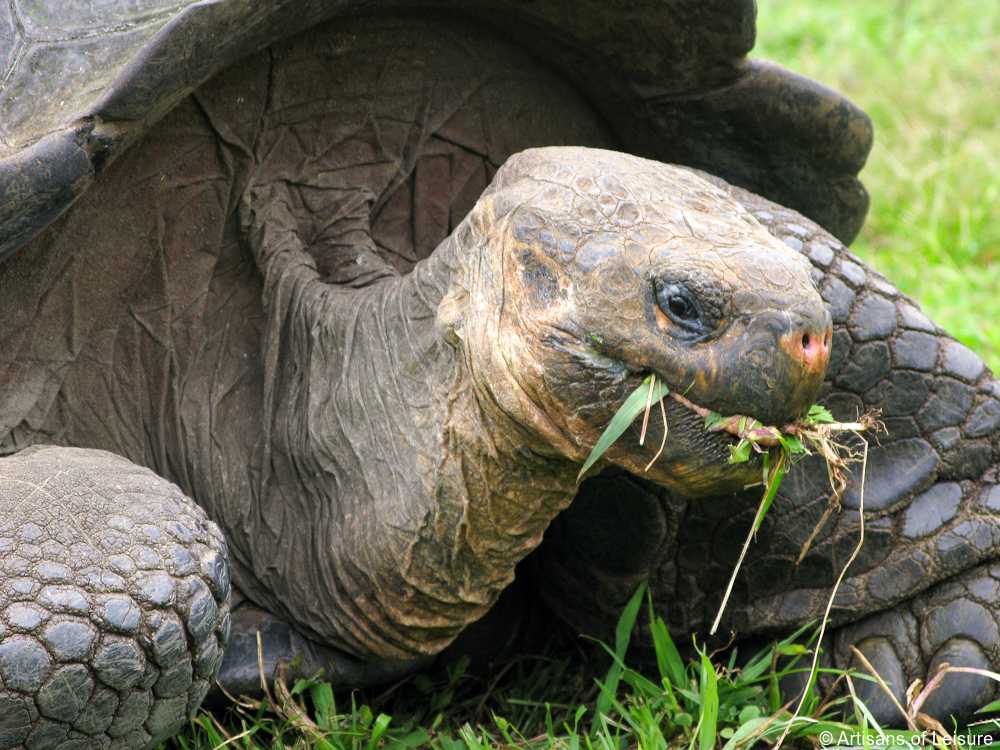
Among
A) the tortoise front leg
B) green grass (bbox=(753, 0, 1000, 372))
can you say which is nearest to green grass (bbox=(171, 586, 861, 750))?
the tortoise front leg

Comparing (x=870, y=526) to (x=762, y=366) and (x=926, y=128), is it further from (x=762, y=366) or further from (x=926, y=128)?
(x=926, y=128)

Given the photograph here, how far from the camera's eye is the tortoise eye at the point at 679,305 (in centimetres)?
138

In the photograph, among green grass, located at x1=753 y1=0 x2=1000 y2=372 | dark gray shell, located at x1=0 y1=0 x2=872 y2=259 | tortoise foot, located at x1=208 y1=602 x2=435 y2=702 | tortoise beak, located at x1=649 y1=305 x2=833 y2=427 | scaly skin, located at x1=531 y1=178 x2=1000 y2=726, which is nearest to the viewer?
tortoise beak, located at x1=649 y1=305 x2=833 y2=427

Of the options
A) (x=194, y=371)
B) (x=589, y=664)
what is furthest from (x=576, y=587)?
(x=194, y=371)

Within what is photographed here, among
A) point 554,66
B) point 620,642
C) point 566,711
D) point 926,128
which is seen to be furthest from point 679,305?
point 926,128

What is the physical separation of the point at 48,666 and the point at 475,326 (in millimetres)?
758

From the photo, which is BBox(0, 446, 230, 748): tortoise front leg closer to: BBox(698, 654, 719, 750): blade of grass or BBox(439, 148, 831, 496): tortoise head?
BBox(439, 148, 831, 496): tortoise head

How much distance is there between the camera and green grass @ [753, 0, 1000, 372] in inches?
153

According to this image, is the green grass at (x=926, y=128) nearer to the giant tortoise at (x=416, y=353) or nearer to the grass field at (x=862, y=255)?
the grass field at (x=862, y=255)

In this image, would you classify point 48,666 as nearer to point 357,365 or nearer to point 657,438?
point 357,365

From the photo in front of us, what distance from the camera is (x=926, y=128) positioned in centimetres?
514

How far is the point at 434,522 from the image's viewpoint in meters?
1.72

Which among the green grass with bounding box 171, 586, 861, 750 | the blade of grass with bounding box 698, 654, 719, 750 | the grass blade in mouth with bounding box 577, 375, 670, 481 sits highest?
the grass blade in mouth with bounding box 577, 375, 670, 481

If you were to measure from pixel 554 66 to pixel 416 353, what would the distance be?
0.92 m
